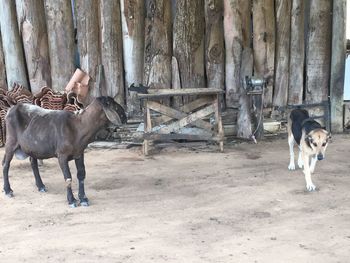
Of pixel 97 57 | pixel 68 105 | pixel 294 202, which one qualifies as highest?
pixel 97 57

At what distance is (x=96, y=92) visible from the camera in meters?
8.75

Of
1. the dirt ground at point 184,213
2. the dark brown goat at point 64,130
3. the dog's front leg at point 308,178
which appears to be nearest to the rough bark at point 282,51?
the dirt ground at point 184,213

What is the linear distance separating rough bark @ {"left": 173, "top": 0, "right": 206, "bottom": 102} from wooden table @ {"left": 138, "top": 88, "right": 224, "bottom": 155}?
0.37 meters

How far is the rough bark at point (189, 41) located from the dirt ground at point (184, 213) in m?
1.61

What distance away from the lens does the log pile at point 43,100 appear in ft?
27.7

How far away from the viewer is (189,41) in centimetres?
852

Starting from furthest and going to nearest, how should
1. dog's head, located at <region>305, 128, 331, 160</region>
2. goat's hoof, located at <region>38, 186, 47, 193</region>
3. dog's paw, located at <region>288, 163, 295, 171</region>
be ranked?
dog's paw, located at <region>288, 163, 295, 171</region> < goat's hoof, located at <region>38, 186, 47, 193</region> < dog's head, located at <region>305, 128, 331, 160</region>

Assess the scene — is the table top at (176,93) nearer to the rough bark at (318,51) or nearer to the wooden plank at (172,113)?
the wooden plank at (172,113)

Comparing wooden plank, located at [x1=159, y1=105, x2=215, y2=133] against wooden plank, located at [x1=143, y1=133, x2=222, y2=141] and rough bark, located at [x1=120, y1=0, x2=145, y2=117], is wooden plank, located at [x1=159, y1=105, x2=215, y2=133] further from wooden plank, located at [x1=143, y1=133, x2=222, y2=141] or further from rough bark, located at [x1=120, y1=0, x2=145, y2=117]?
rough bark, located at [x1=120, y1=0, x2=145, y2=117]

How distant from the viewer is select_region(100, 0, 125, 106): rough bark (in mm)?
8523

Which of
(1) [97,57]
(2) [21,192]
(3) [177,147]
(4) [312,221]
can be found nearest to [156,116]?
(3) [177,147]

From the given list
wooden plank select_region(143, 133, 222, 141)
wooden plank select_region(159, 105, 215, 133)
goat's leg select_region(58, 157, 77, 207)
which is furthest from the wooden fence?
goat's leg select_region(58, 157, 77, 207)

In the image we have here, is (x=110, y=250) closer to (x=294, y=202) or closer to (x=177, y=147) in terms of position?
(x=294, y=202)

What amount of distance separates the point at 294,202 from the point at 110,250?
2.27 metres
